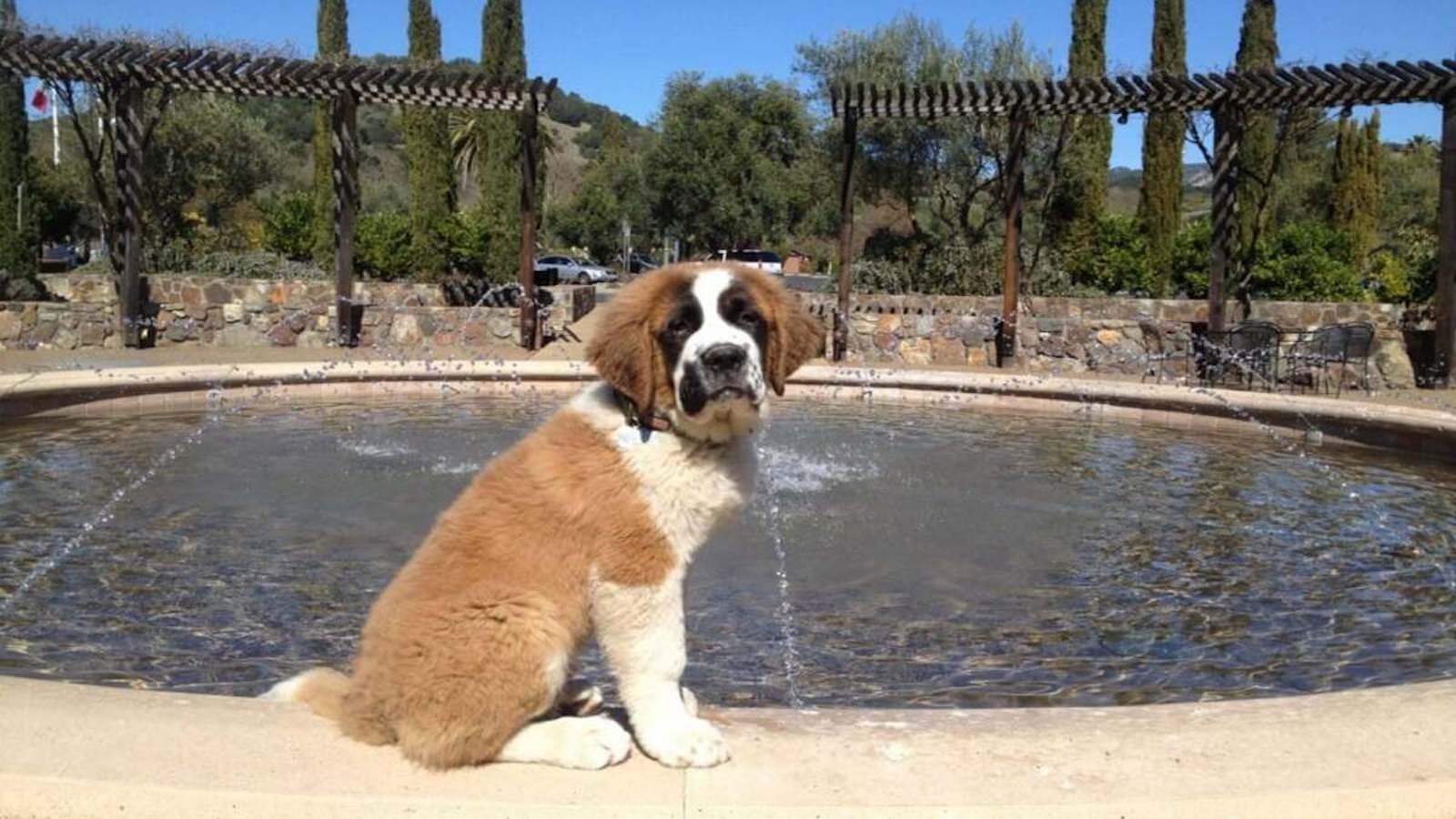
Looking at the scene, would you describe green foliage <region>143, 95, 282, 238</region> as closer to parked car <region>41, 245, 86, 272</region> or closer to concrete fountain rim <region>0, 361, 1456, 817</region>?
parked car <region>41, 245, 86, 272</region>

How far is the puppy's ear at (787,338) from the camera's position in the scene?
118 inches

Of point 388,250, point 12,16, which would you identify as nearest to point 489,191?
point 388,250

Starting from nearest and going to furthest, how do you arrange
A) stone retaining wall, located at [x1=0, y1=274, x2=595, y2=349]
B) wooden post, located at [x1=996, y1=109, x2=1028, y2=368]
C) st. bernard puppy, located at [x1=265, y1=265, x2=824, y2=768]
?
st. bernard puppy, located at [x1=265, y1=265, x2=824, y2=768]
wooden post, located at [x1=996, y1=109, x2=1028, y2=368]
stone retaining wall, located at [x1=0, y1=274, x2=595, y2=349]

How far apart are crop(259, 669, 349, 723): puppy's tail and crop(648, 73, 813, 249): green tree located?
47.6 metres

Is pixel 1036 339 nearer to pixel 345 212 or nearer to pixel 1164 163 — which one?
pixel 345 212

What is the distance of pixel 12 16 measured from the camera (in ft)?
63.5

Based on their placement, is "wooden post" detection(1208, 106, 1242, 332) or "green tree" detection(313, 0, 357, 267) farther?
"green tree" detection(313, 0, 357, 267)

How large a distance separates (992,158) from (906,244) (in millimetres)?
3345

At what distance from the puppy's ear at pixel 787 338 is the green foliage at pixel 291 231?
29.2m

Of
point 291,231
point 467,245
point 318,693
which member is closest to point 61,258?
point 291,231

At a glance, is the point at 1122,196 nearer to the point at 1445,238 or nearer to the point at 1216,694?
the point at 1445,238

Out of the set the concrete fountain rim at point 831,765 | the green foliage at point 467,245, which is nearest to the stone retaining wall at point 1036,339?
the green foliage at point 467,245

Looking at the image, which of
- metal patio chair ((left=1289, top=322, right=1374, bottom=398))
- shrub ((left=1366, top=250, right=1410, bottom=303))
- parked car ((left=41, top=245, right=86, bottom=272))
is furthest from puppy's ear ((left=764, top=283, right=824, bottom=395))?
parked car ((left=41, top=245, right=86, bottom=272))

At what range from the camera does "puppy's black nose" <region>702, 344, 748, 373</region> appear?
274cm
